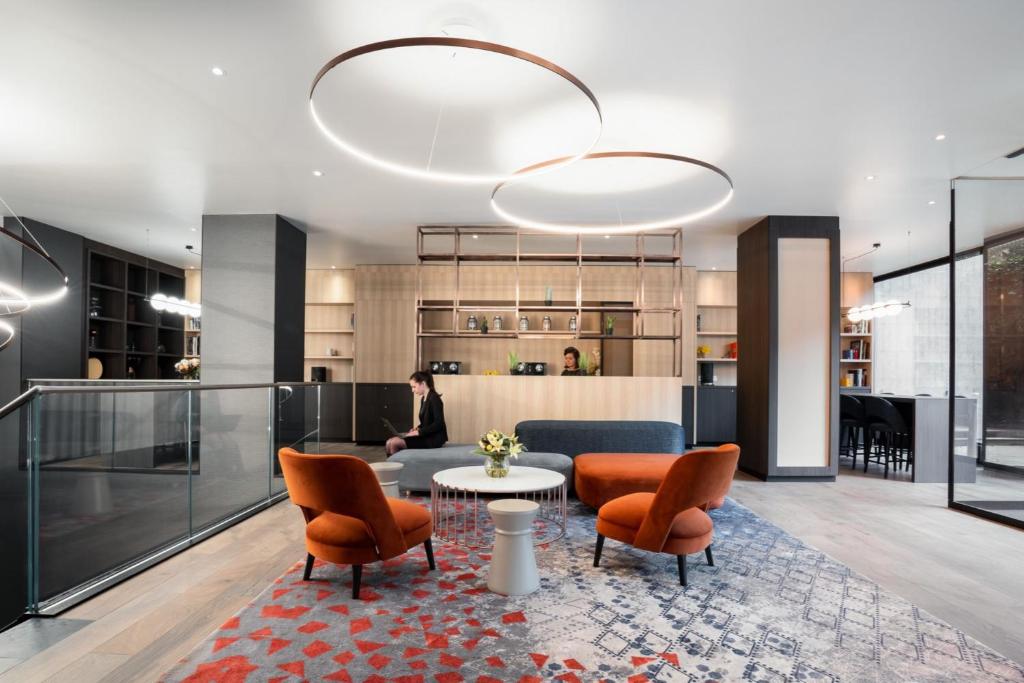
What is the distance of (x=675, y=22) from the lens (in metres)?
2.96

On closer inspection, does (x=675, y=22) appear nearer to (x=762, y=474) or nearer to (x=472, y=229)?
(x=472, y=229)

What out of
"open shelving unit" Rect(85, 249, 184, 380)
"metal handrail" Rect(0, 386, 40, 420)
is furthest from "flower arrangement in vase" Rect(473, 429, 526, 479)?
"open shelving unit" Rect(85, 249, 184, 380)

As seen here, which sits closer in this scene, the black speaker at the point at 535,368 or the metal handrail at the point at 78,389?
the metal handrail at the point at 78,389

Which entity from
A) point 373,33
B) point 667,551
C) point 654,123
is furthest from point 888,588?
point 373,33

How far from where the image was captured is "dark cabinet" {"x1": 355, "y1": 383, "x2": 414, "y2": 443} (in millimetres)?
9703

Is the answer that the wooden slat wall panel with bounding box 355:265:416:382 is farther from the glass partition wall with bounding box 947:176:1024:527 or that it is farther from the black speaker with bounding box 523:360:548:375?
the glass partition wall with bounding box 947:176:1024:527

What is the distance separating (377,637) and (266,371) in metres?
4.78

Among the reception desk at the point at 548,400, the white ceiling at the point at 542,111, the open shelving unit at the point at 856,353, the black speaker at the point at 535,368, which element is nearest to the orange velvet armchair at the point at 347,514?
the white ceiling at the point at 542,111

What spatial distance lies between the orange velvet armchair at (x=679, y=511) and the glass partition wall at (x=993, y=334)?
3.32 m

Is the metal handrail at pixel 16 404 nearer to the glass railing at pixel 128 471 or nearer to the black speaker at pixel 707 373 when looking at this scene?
the glass railing at pixel 128 471

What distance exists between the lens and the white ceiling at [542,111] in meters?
2.92

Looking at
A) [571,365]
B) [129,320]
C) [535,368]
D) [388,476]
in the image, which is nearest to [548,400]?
[571,365]

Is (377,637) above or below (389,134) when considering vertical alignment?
below

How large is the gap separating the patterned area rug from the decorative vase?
1.92ft
